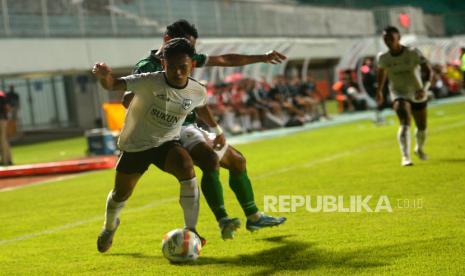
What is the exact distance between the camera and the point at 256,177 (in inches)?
568

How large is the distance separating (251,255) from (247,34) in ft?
110

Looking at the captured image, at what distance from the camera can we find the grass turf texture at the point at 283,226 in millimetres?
7074

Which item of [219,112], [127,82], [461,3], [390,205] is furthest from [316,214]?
[461,3]

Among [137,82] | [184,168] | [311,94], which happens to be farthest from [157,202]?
[311,94]

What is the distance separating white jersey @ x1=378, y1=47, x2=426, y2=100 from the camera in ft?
45.2

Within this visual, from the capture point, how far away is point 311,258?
23.4ft

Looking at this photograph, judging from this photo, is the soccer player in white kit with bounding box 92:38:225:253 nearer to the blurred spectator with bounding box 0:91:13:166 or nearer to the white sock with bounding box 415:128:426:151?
the white sock with bounding box 415:128:426:151

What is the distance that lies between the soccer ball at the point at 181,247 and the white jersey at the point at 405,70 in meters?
7.20

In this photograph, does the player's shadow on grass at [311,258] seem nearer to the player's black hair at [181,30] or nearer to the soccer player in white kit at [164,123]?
the soccer player in white kit at [164,123]

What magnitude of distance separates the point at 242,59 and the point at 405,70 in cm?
593

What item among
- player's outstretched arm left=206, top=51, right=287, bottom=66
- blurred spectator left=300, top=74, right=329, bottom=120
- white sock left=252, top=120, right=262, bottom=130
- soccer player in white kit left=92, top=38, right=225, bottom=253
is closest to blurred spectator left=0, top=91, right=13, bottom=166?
white sock left=252, top=120, right=262, bottom=130

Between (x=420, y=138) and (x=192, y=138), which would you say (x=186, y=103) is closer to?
(x=192, y=138)

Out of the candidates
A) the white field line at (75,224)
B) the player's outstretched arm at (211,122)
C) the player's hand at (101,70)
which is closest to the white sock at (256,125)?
the white field line at (75,224)

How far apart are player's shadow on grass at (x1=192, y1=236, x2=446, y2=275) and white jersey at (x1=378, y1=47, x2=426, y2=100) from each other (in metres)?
6.51
